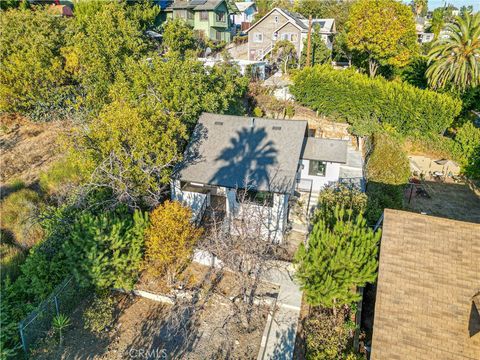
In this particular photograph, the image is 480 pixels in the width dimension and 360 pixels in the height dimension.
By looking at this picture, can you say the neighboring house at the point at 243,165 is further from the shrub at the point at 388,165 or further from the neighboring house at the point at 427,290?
the neighboring house at the point at 427,290

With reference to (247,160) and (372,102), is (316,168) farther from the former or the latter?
(372,102)

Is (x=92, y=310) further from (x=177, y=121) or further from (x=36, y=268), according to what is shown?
(x=177, y=121)

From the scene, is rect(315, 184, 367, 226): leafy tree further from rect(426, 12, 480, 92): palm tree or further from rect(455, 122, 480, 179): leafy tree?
rect(426, 12, 480, 92): palm tree

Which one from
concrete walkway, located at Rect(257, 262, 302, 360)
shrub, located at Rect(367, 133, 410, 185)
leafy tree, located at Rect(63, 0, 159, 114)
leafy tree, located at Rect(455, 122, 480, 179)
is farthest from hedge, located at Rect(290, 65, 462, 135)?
concrete walkway, located at Rect(257, 262, 302, 360)

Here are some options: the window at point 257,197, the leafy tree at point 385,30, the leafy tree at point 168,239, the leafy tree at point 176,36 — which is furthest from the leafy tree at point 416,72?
the leafy tree at point 168,239

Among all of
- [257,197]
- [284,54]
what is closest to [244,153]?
[257,197]

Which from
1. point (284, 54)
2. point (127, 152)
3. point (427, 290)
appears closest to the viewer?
point (427, 290)

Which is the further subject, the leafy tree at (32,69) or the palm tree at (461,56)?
the palm tree at (461,56)
